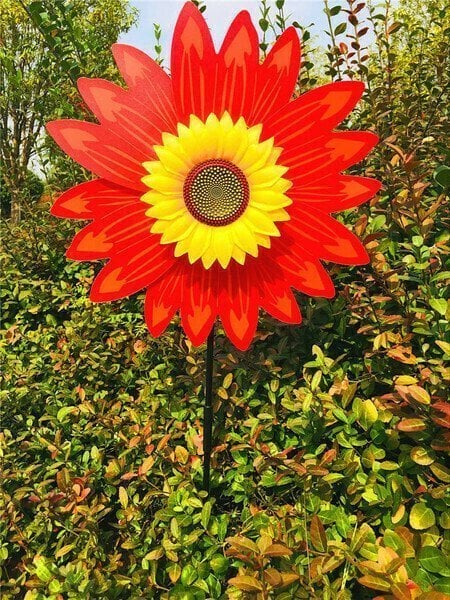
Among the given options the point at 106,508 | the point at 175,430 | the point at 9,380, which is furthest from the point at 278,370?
the point at 9,380

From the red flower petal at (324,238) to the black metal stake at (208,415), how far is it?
0.21 metres

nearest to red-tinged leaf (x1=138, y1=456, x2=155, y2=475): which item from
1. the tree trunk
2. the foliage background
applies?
the foliage background

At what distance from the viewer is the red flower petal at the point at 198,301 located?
80cm

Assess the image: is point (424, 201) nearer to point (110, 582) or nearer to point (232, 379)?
point (232, 379)

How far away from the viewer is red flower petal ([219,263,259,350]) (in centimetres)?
80

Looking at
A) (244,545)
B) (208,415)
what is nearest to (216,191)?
(208,415)

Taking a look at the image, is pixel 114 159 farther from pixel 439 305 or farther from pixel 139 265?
pixel 439 305

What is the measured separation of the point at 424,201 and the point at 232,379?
59cm

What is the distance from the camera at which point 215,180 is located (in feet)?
2.48

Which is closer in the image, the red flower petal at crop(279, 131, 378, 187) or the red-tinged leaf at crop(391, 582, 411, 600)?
the red-tinged leaf at crop(391, 582, 411, 600)

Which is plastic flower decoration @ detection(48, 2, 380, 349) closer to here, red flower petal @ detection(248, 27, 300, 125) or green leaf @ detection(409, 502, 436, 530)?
red flower petal @ detection(248, 27, 300, 125)

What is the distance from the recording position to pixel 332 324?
1.08 metres

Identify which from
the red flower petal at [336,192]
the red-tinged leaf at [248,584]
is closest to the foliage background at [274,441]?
the red-tinged leaf at [248,584]

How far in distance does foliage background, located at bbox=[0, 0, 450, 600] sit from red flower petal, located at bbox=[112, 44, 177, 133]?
417mm
